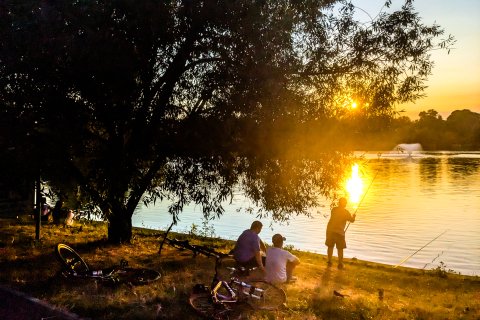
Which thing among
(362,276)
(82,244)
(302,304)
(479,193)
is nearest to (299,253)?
(362,276)

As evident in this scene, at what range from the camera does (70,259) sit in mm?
10891

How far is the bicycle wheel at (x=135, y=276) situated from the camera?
967 cm

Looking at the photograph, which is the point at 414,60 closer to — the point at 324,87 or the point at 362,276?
the point at 324,87

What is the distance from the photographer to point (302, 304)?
9.05 m

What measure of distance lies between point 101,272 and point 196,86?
5740mm

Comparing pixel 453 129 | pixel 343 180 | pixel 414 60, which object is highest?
pixel 453 129

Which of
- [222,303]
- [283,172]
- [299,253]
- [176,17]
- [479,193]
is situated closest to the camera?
[222,303]

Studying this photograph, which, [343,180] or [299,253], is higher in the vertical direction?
[343,180]

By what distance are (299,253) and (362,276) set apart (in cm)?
517

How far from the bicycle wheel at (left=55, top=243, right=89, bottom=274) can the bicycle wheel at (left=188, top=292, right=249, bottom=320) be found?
2.97m

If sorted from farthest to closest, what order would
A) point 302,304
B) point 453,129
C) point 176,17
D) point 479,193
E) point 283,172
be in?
point 453,129 < point 479,193 < point 283,172 < point 176,17 < point 302,304

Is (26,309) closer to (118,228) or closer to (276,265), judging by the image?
(276,265)

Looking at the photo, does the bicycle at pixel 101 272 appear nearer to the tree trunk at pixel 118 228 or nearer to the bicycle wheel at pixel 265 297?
the bicycle wheel at pixel 265 297

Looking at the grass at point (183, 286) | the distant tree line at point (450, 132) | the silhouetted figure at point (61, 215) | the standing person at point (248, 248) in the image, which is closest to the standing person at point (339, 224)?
the grass at point (183, 286)
